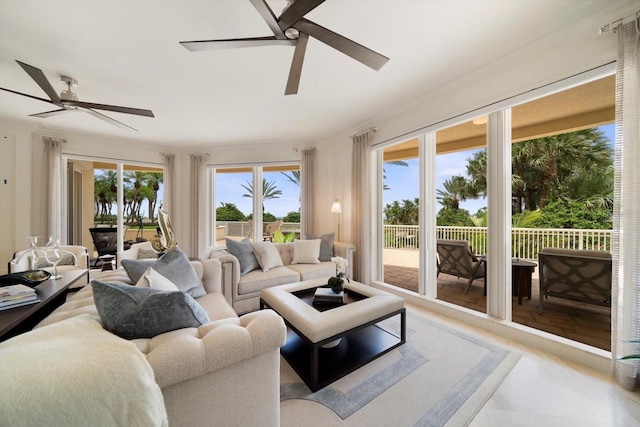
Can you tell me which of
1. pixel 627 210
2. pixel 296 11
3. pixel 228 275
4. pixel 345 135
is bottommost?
pixel 228 275

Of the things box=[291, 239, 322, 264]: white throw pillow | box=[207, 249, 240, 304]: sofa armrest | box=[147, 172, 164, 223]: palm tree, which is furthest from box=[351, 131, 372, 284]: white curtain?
box=[147, 172, 164, 223]: palm tree

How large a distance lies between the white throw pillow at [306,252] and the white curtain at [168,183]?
3158mm

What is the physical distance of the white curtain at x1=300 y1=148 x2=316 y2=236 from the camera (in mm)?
4887

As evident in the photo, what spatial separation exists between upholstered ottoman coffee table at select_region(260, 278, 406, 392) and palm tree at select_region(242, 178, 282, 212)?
3311 millimetres

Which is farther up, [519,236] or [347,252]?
[519,236]

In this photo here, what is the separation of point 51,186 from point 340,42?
5213 millimetres

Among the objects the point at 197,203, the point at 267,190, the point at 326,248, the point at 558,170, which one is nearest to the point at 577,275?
the point at 558,170

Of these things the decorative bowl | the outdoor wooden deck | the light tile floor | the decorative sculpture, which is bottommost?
the light tile floor

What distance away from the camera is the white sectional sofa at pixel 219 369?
97cm

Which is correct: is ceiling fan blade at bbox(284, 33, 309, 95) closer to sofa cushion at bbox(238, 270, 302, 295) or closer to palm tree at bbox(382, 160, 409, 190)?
sofa cushion at bbox(238, 270, 302, 295)

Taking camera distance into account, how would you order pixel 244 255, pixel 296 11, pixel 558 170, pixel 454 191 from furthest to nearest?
pixel 454 191, pixel 558 170, pixel 244 255, pixel 296 11

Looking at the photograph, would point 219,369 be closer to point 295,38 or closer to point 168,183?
point 295,38

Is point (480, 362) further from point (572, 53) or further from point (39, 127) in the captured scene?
point (39, 127)

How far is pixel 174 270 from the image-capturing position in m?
2.04
